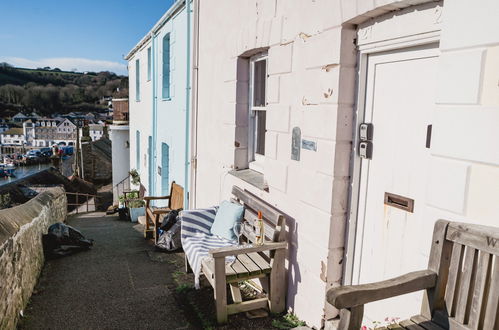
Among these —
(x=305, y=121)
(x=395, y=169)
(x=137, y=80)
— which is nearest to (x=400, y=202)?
(x=395, y=169)

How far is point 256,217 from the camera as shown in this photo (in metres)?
4.50

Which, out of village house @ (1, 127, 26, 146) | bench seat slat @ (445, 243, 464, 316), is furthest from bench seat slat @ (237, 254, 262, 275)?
village house @ (1, 127, 26, 146)

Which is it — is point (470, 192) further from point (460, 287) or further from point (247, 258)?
point (247, 258)

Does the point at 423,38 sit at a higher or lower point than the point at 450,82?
higher

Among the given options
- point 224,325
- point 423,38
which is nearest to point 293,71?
point 423,38

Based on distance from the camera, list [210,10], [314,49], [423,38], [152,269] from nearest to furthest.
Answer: [423,38] → [314,49] → [152,269] → [210,10]

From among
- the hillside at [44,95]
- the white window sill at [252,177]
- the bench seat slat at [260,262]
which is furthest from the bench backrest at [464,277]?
the hillside at [44,95]

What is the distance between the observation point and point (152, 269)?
5855 millimetres

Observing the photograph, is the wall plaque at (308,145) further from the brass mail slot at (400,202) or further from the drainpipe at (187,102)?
the drainpipe at (187,102)

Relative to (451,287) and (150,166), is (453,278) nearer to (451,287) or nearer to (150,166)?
(451,287)

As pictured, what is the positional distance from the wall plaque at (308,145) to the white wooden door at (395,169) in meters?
0.52

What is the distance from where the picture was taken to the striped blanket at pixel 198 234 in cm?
464

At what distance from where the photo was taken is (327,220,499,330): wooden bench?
189cm

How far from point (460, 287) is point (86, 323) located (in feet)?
12.4
